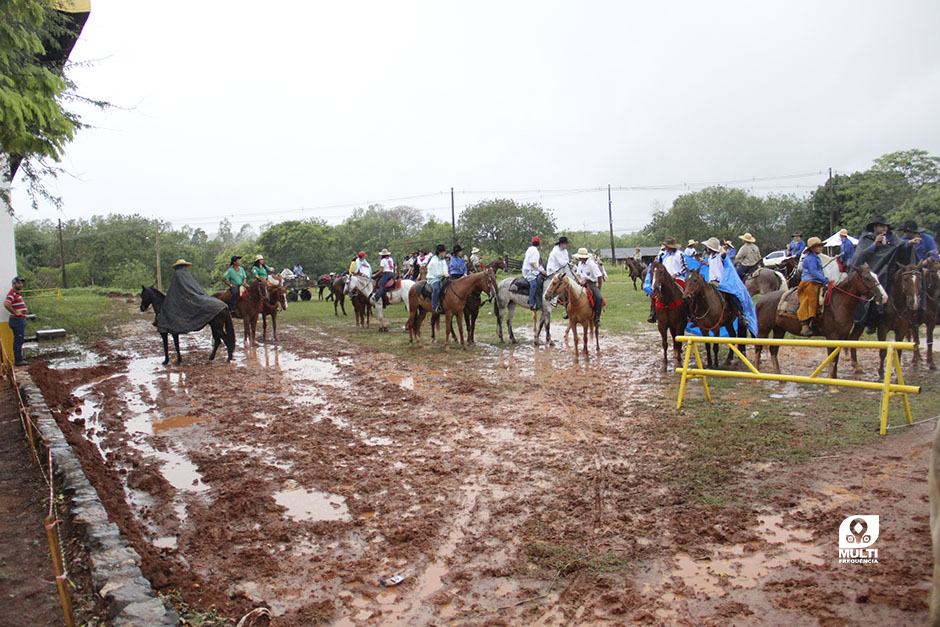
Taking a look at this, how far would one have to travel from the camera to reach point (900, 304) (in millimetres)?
9375

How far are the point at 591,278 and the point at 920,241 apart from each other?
584cm

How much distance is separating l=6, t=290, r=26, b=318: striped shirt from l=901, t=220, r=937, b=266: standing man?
54.9 ft

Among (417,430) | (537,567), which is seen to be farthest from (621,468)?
(417,430)

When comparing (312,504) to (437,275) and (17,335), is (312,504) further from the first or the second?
(17,335)

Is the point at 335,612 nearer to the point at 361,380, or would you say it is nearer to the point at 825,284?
the point at 361,380

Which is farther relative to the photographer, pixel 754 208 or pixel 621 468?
pixel 754 208

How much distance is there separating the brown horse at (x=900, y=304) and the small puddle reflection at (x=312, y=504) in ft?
26.8

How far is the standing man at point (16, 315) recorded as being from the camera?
12688mm

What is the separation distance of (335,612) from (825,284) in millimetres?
8573

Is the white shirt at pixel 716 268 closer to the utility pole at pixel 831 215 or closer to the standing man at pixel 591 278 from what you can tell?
the standing man at pixel 591 278

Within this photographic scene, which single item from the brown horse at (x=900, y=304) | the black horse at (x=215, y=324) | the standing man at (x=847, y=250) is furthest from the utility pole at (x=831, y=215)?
the black horse at (x=215, y=324)

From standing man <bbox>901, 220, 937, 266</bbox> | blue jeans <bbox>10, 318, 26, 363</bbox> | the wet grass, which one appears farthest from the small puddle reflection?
the wet grass

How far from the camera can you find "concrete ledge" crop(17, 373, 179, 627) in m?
3.42

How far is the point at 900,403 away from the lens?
7.34m
